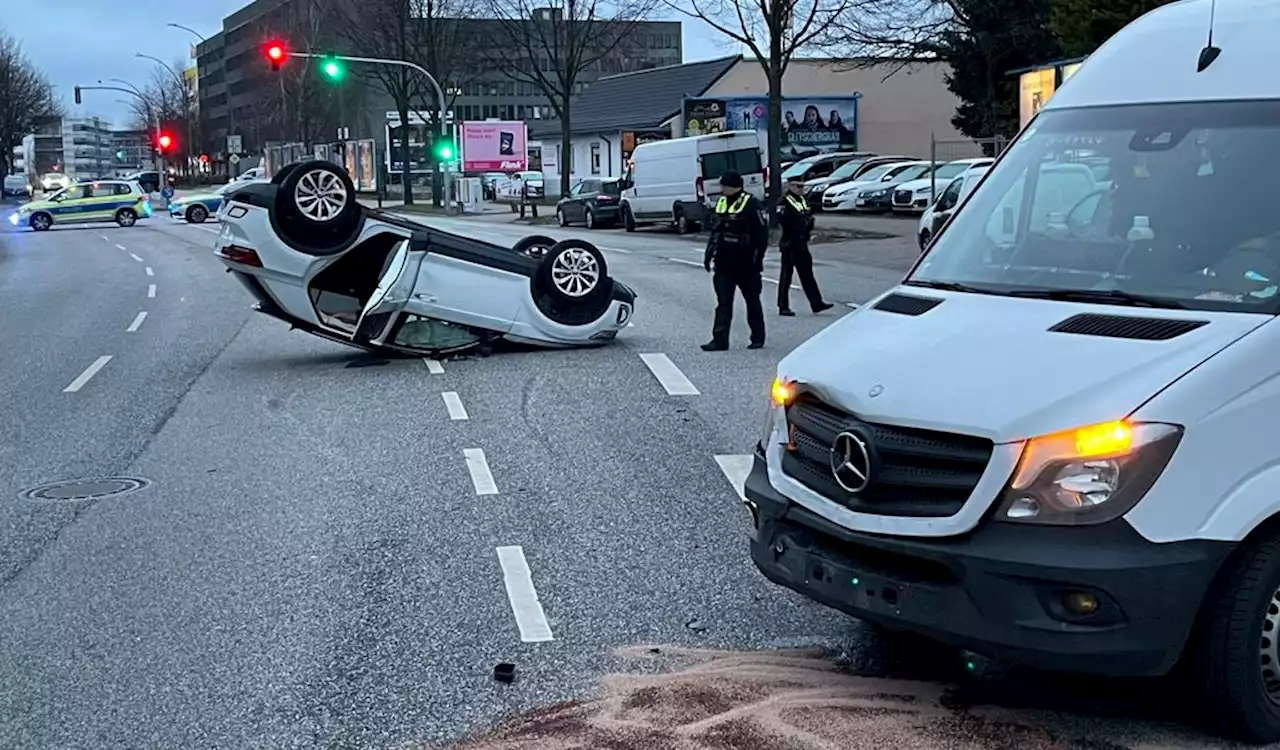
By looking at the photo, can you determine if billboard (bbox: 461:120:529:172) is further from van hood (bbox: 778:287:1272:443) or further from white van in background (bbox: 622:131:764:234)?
van hood (bbox: 778:287:1272:443)

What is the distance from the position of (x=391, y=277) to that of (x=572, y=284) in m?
1.83

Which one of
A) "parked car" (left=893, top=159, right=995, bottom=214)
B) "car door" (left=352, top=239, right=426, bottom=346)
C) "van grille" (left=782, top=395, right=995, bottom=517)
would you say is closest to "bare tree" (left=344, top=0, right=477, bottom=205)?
"parked car" (left=893, top=159, right=995, bottom=214)

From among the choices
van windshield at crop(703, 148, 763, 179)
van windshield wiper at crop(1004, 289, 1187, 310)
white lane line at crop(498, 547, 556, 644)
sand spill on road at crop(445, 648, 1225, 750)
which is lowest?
sand spill on road at crop(445, 648, 1225, 750)

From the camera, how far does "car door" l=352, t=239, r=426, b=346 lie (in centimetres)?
1266

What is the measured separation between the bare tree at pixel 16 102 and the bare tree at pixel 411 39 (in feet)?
165

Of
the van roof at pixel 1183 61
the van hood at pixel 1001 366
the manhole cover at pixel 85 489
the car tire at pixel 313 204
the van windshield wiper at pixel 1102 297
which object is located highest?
the van roof at pixel 1183 61

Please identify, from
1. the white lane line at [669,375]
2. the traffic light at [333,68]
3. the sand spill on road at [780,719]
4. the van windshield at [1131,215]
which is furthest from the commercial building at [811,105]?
the sand spill on road at [780,719]

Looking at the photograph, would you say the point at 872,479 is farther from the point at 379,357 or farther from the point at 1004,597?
the point at 379,357

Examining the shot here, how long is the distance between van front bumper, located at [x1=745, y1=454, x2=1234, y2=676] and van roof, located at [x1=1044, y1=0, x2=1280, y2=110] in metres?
1.96

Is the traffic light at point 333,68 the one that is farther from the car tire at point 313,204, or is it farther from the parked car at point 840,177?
the car tire at point 313,204

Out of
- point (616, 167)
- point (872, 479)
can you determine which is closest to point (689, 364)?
point (872, 479)

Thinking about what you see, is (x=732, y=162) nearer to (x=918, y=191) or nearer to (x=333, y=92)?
(x=918, y=191)

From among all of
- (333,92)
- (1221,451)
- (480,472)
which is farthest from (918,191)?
(333,92)

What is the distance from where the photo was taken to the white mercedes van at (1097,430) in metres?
4.14
